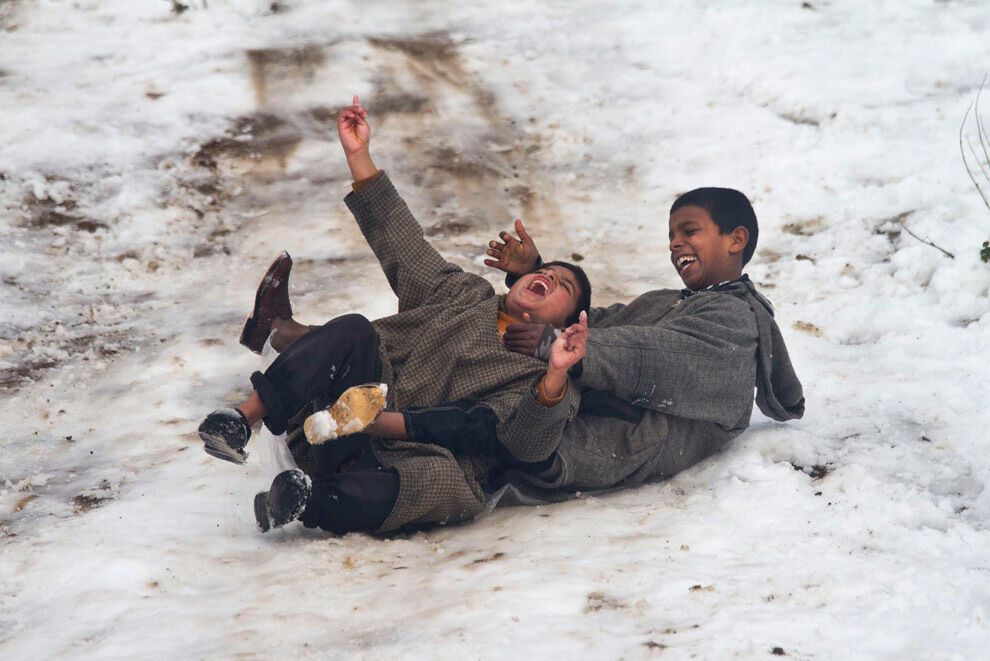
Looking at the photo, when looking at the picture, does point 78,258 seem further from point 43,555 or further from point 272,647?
point 272,647

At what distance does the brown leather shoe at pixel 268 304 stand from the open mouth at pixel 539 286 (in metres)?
0.91

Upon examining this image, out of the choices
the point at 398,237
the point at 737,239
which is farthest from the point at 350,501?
the point at 737,239

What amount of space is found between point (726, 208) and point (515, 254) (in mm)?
841

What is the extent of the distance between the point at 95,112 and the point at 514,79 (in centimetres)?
290

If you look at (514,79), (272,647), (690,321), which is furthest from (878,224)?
(272,647)

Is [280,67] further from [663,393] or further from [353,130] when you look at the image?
[663,393]

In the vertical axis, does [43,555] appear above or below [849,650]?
above

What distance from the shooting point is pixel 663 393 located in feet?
10.9

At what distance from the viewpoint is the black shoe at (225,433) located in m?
2.97

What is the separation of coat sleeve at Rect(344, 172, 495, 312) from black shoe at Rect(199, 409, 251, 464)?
967 millimetres

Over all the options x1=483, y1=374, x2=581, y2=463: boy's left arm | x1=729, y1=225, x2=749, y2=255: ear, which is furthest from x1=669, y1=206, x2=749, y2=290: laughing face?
x1=483, y1=374, x2=581, y2=463: boy's left arm

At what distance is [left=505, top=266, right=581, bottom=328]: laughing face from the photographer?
3588 mm

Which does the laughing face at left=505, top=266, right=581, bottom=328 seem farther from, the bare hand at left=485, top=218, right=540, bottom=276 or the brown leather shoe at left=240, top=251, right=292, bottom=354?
the brown leather shoe at left=240, top=251, right=292, bottom=354

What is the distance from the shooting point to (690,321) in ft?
11.2
